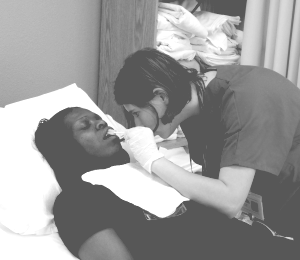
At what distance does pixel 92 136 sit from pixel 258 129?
575 mm

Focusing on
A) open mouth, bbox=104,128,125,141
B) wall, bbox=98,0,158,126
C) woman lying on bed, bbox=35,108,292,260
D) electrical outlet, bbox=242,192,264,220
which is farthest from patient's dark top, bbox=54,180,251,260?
wall, bbox=98,0,158,126

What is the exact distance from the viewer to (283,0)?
2049 mm

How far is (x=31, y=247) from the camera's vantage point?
1.08m

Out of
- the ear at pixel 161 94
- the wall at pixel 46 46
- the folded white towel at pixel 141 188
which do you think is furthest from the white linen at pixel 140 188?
the wall at pixel 46 46

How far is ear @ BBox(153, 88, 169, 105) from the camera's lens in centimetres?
114

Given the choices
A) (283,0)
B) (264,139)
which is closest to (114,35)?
(283,0)

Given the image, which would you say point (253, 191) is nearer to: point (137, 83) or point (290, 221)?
point (290, 221)

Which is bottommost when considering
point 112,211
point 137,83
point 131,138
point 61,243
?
point 61,243

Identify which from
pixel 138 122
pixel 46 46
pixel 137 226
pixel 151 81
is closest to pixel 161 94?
pixel 151 81

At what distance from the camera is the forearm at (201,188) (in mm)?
1019

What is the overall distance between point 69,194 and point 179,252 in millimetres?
369

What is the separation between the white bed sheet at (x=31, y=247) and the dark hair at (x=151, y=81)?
0.48m

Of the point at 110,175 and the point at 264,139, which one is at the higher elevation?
the point at 264,139

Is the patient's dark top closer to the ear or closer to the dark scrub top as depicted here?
the dark scrub top
